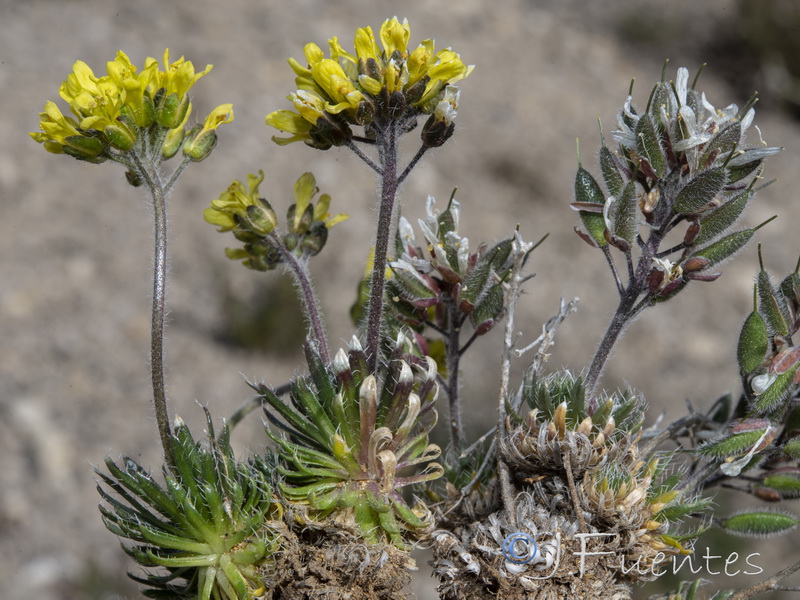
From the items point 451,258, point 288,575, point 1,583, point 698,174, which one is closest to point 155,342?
point 288,575

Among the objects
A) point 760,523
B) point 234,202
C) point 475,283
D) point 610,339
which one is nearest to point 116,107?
point 234,202

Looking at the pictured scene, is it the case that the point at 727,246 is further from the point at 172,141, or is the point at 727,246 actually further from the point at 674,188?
the point at 172,141

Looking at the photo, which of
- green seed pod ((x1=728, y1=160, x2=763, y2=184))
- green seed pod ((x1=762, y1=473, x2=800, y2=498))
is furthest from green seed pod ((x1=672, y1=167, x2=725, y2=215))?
green seed pod ((x1=762, y1=473, x2=800, y2=498))

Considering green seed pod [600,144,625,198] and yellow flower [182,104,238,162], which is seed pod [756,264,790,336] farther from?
yellow flower [182,104,238,162]

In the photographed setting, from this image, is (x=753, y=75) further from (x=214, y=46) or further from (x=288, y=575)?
(x=288, y=575)

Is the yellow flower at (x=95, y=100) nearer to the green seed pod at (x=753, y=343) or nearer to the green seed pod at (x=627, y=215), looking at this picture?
the green seed pod at (x=627, y=215)

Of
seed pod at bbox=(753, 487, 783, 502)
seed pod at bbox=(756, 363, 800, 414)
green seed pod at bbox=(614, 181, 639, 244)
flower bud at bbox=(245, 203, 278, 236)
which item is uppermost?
flower bud at bbox=(245, 203, 278, 236)

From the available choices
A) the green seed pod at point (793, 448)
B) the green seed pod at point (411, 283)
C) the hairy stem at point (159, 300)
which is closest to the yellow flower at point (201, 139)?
the hairy stem at point (159, 300)
